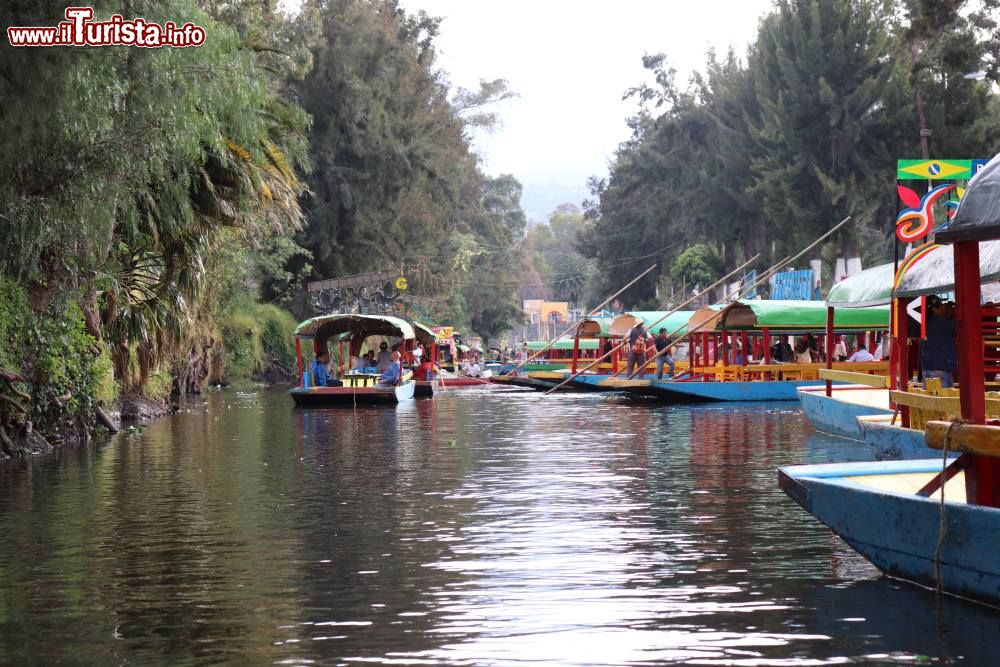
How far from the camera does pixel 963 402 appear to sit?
28.4ft

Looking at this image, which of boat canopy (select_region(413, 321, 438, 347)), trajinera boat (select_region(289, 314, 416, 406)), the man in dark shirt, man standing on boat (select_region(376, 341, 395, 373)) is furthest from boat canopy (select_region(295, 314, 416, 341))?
the man in dark shirt

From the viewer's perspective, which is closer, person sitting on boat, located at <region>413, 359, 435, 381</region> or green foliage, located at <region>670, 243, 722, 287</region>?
person sitting on boat, located at <region>413, 359, 435, 381</region>

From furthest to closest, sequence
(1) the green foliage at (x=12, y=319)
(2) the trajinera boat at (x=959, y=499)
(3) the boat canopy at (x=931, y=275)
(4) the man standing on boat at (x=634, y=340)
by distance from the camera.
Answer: (4) the man standing on boat at (x=634, y=340) → (1) the green foliage at (x=12, y=319) → (3) the boat canopy at (x=931, y=275) → (2) the trajinera boat at (x=959, y=499)

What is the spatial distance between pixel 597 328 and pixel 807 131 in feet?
38.0

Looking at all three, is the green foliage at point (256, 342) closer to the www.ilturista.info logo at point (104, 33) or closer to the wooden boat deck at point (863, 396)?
the wooden boat deck at point (863, 396)

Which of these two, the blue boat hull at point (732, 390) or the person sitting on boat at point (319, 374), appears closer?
the blue boat hull at point (732, 390)

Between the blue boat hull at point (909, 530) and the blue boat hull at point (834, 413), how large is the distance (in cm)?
1037

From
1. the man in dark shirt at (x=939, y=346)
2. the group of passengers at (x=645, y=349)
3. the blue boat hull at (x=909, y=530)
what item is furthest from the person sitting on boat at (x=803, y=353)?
the blue boat hull at (x=909, y=530)

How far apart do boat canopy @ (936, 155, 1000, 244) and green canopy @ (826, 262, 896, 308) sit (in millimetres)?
11633

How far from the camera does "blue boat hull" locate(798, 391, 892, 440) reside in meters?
20.7

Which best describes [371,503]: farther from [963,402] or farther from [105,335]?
[105,335]

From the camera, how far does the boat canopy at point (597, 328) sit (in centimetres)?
5034

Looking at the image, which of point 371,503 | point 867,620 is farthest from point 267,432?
point 867,620

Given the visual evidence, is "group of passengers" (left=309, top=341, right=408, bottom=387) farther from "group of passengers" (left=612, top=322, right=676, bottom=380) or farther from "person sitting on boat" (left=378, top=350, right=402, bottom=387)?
"group of passengers" (left=612, top=322, right=676, bottom=380)
